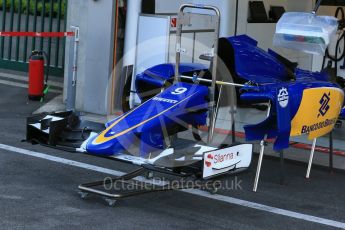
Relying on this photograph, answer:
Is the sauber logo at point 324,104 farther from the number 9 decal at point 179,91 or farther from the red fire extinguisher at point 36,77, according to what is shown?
the red fire extinguisher at point 36,77

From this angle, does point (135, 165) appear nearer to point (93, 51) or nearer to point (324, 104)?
point (324, 104)

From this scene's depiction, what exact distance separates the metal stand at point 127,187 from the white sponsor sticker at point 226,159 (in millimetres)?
423

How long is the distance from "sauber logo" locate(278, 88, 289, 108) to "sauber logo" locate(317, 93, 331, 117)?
0.52m

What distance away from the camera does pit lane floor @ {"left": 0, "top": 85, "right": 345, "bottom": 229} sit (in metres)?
5.83

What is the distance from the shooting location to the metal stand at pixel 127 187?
243 inches

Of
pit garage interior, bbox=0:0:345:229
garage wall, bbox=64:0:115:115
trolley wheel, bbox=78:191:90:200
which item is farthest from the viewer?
garage wall, bbox=64:0:115:115

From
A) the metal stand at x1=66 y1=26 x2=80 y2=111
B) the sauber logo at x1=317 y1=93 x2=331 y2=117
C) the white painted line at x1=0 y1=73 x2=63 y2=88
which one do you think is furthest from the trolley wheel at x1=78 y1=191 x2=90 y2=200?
the white painted line at x1=0 y1=73 x2=63 y2=88

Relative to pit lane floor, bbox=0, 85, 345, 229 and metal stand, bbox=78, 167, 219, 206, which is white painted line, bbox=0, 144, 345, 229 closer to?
pit lane floor, bbox=0, 85, 345, 229

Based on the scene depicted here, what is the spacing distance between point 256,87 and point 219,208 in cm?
124

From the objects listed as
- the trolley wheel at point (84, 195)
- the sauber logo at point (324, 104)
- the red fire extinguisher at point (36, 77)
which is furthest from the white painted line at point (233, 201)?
the red fire extinguisher at point (36, 77)

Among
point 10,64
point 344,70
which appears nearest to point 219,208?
point 344,70

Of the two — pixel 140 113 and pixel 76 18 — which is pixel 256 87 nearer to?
pixel 140 113

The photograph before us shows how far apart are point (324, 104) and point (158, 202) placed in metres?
1.94

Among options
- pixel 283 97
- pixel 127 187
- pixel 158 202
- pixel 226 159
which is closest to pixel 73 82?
pixel 127 187
